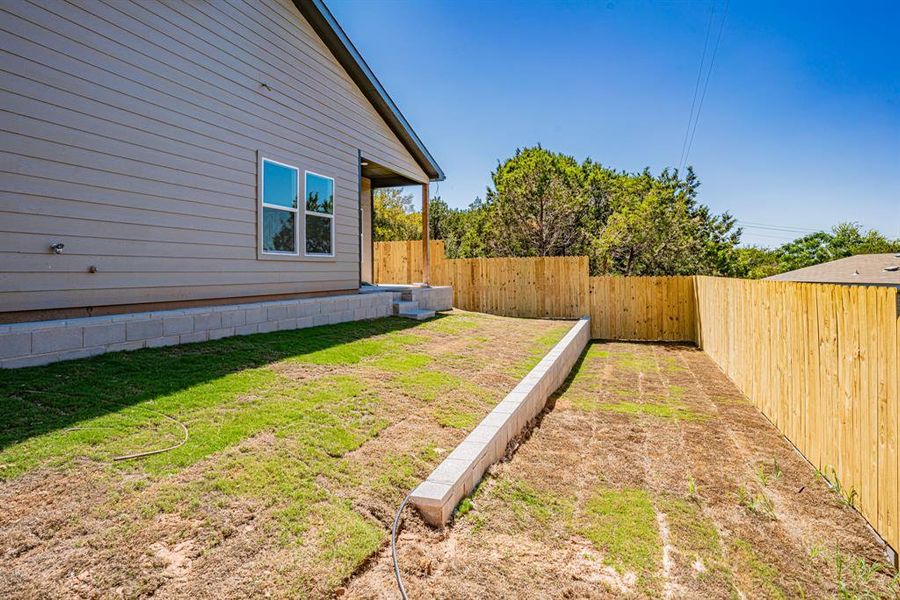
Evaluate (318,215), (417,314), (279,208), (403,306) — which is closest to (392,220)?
(403,306)

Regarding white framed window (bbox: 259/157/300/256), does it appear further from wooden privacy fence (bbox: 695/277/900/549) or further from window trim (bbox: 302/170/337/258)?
wooden privacy fence (bbox: 695/277/900/549)

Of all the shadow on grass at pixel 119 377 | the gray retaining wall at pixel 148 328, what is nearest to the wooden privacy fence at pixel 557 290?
the gray retaining wall at pixel 148 328

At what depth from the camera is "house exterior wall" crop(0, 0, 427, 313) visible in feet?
14.6

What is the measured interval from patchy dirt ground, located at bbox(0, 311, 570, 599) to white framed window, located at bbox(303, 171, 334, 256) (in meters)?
3.40

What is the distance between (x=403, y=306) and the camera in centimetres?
1020

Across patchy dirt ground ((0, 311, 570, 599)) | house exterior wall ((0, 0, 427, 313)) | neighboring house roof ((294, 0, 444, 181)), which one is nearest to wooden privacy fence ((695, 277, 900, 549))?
patchy dirt ground ((0, 311, 570, 599))

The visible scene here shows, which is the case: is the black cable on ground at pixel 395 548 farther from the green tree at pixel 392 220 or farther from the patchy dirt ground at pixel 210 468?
the green tree at pixel 392 220

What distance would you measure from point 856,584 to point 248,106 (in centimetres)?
810

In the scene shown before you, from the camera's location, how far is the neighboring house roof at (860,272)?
16702 millimetres

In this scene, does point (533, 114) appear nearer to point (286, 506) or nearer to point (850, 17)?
point (850, 17)

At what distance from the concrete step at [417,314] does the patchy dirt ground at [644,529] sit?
16.8ft

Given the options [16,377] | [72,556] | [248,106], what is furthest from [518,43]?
[72,556]

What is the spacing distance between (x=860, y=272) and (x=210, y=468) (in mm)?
22802

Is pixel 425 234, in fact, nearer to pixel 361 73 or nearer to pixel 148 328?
pixel 361 73
